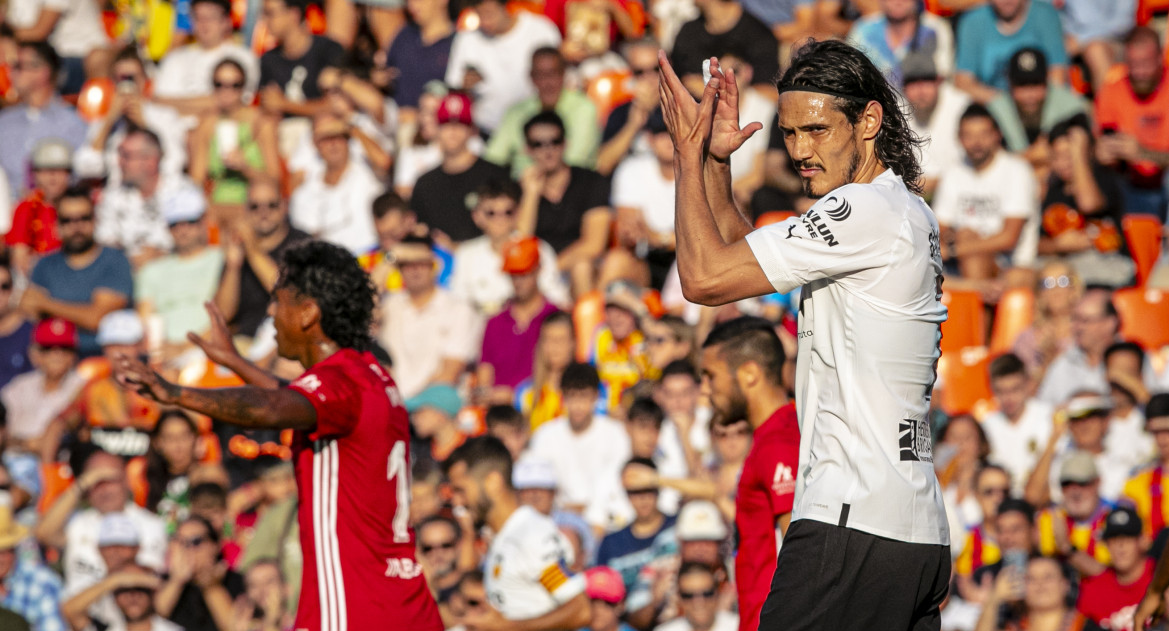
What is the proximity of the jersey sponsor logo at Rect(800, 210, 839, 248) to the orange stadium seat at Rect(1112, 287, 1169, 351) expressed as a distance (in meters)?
7.03

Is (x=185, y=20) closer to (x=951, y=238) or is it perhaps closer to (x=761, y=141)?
(x=761, y=141)

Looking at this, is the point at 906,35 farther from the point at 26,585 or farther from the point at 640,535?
the point at 26,585

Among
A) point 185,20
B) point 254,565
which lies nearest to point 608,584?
point 254,565

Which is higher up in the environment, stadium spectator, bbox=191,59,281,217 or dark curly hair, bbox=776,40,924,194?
dark curly hair, bbox=776,40,924,194

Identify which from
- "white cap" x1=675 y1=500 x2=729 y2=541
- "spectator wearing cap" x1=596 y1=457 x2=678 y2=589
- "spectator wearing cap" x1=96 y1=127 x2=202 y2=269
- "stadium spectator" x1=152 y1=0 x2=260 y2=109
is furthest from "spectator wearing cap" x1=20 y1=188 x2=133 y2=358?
"white cap" x1=675 y1=500 x2=729 y2=541

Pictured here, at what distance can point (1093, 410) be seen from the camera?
30.9 ft

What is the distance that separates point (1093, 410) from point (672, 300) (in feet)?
9.98

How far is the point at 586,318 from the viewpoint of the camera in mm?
11219

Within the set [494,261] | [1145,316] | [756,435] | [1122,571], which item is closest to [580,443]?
[494,261]

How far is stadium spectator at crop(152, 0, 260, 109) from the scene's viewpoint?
14016mm

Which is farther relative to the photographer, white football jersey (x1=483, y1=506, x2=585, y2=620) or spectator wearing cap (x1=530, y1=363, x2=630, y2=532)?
spectator wearing cap (x1=530, y1=363, x2=630, y2=532)

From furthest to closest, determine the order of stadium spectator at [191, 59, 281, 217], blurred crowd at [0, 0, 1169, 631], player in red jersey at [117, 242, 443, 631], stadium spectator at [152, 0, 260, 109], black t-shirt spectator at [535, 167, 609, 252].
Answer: stadium spectator at [152, 0, 260, 109] < stadium spectator at [191, 59, 281, 217] < black t-shirt spectator at [535, 167, 609, 252] < blurred crowd at [0, 0, 1169, 631] < player in red jersey at [117, 242, 443, 631]

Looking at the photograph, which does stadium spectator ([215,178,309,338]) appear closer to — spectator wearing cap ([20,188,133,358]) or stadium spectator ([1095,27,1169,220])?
spectator wearing cap ([20,188,133,358])

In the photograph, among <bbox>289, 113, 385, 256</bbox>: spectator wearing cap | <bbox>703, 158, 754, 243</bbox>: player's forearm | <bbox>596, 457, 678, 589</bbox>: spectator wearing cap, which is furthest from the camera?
<bbox>289, 113, 385, 256</bbox>: spectator wearing cap
